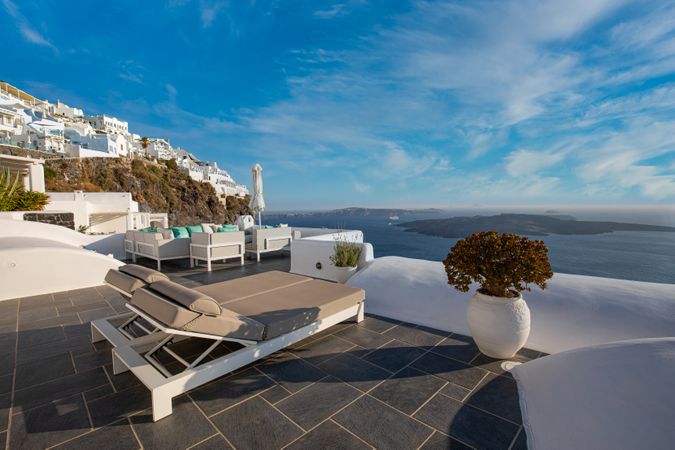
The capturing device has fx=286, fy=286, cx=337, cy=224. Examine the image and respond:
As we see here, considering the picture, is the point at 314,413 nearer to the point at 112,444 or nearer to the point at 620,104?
the point at 112,444

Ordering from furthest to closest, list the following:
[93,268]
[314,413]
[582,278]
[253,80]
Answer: [253,80] → [93,268] → [582,278] → [314,413]

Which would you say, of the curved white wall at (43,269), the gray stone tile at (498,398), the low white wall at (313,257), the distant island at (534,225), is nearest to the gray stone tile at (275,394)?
the gray stone tile at (498,398)

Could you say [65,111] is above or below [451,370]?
above

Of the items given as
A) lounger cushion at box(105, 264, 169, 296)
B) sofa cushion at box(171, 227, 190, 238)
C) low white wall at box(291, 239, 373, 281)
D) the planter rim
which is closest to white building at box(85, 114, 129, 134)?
sofa cushion at box(171, 227, 190, 238)

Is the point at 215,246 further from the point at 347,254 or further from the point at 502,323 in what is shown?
the point at 502,323

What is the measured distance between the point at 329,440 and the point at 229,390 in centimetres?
87

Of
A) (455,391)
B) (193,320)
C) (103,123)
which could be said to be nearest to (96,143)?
(103,123)

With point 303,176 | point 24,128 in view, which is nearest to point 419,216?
point 303,176

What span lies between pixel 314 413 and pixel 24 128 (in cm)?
5043

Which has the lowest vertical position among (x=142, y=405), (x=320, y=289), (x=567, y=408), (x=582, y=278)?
(x=142, y=405)

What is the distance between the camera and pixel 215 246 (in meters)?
6.52

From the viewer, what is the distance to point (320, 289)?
3.22m

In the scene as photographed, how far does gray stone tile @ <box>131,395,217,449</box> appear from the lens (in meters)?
1.55

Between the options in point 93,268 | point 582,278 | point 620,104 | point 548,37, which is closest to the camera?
point 582,278
